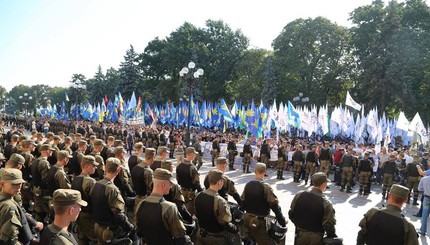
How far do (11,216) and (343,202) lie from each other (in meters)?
11.9

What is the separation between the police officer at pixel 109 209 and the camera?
5520 mm

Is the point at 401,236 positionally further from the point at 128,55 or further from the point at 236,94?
the point at 128,55

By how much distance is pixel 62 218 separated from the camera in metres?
3.47

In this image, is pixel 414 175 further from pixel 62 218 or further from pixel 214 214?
pixel 62 218

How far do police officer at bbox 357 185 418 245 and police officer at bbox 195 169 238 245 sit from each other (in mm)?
1925

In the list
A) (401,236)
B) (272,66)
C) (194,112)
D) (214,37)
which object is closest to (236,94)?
(272,66)

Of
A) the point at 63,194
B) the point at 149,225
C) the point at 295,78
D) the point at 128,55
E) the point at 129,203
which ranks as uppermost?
the point at 128,55

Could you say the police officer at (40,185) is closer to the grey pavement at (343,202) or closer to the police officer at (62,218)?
the police officer at (62,218)

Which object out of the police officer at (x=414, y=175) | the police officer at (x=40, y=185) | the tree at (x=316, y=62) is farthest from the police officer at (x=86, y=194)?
the tree at (x=316, y=62)

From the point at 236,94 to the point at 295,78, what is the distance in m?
9.95

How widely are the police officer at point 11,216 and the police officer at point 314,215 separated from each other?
3.89 meters

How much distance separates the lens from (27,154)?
895cm

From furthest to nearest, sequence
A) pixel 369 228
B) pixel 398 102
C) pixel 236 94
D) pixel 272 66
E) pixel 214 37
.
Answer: pixel 214 37, pixel 236 94, pixel 272 66, pixel 398 102, pixel 369 228

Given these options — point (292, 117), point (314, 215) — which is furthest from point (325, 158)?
point (314, 215)
